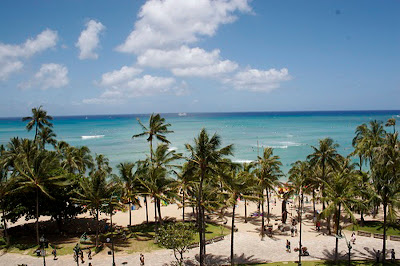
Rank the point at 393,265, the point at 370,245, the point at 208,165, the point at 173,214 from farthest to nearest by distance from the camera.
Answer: the point at 173,214, the point at 370,245, the point at 393,265, the point at 208,165

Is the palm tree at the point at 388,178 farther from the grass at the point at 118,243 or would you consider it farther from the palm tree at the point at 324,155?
the grass at the point at 118,243

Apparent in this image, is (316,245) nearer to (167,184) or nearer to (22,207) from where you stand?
(167,184)

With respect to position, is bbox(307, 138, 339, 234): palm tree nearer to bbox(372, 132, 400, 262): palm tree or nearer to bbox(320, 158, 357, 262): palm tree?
bbox(320, 158, 357, 262): palm tree

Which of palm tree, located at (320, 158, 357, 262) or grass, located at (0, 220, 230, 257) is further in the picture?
grass, located at (0, 220, 230, 257)

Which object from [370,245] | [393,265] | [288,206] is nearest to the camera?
[393,265]

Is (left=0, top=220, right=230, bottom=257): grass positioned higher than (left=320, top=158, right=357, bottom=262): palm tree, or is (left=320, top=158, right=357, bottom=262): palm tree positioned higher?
(left=320, top=158, right=357, bottom=262): palm tree

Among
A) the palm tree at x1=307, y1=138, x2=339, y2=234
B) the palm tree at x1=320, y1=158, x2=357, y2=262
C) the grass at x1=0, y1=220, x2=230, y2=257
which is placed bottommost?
the grass at x1=0, y1=220, x2=230, y2=257

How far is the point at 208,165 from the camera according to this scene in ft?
71.7

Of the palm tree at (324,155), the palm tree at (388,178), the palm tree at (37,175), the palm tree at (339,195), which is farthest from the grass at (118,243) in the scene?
the palm tree at (388,178)

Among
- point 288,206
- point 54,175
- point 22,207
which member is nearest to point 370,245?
point 288,206

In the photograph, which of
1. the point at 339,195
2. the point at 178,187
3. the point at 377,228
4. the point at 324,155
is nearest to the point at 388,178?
the point at 339,195

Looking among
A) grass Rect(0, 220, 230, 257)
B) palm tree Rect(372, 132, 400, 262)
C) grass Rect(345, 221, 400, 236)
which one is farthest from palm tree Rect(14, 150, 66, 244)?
grass Rect(345, 221, 400, 236)

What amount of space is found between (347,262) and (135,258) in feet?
59.6

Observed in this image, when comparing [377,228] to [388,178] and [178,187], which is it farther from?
[178,187]
